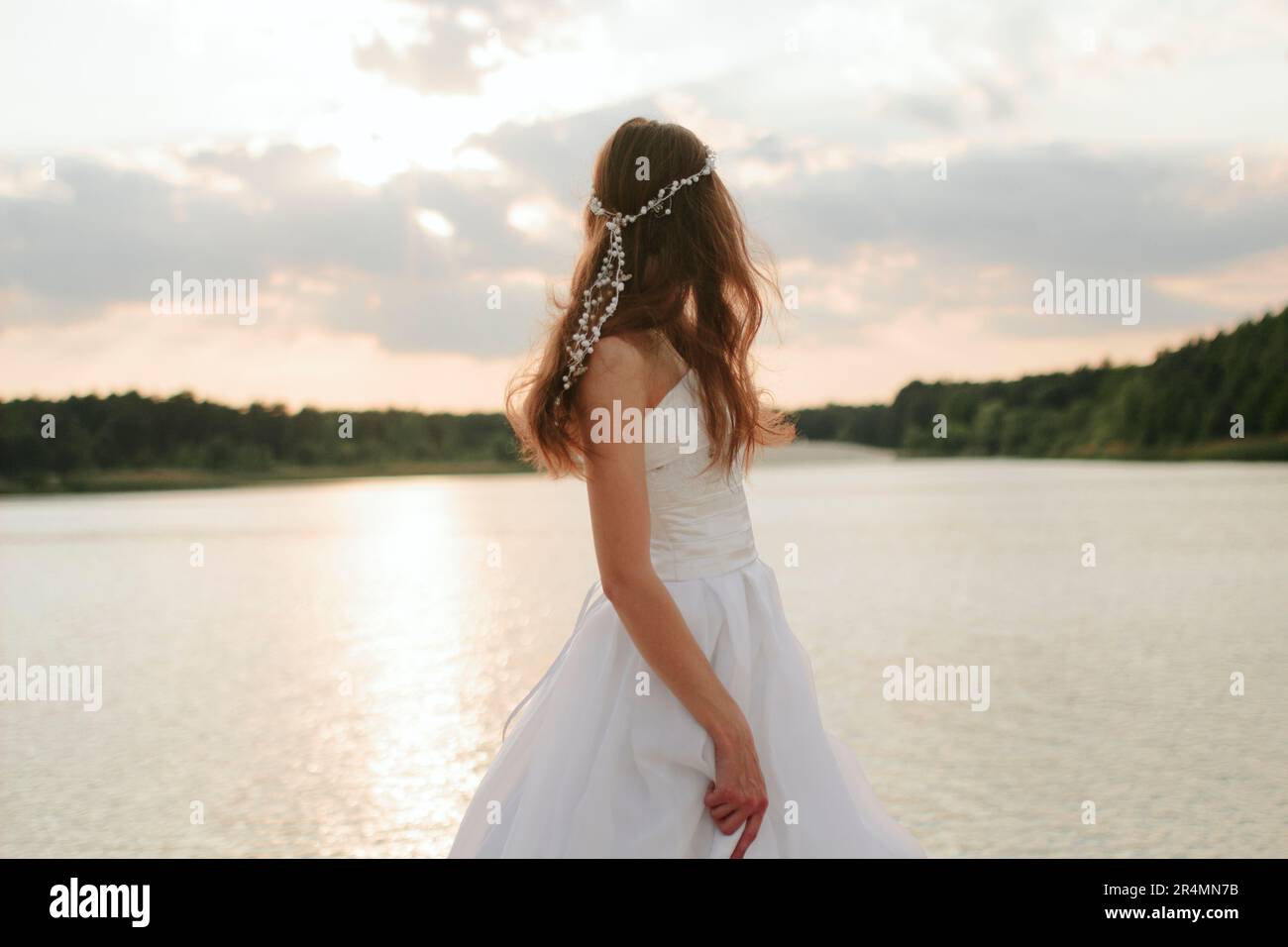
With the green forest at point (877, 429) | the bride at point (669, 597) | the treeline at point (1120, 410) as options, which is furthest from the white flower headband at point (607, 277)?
the treeline at point (1120, 410)

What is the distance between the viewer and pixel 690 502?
1784 millimetres

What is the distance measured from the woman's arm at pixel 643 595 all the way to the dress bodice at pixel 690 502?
9 cm

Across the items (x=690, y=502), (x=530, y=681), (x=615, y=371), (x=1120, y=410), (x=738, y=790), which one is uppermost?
(x=1120, y=410)

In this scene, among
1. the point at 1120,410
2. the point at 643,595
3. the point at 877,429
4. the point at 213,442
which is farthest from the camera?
the point at 877,429

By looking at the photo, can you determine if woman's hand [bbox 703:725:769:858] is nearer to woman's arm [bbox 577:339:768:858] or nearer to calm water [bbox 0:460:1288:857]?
woman's arm [bbox 577:339:768:858]

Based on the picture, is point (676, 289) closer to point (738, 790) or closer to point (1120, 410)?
point (738, 790)

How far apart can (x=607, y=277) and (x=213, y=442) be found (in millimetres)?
56242

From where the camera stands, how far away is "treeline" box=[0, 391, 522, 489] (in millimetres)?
49469

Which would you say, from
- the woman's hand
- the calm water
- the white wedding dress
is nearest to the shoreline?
the calm water

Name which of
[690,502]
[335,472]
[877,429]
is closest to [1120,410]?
[877,429]

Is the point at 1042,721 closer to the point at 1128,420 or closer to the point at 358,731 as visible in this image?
the point at 358,731

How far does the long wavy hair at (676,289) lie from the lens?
1.73m

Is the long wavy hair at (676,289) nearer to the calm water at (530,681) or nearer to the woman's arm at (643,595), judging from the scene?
the woman's arm at (643,595)
